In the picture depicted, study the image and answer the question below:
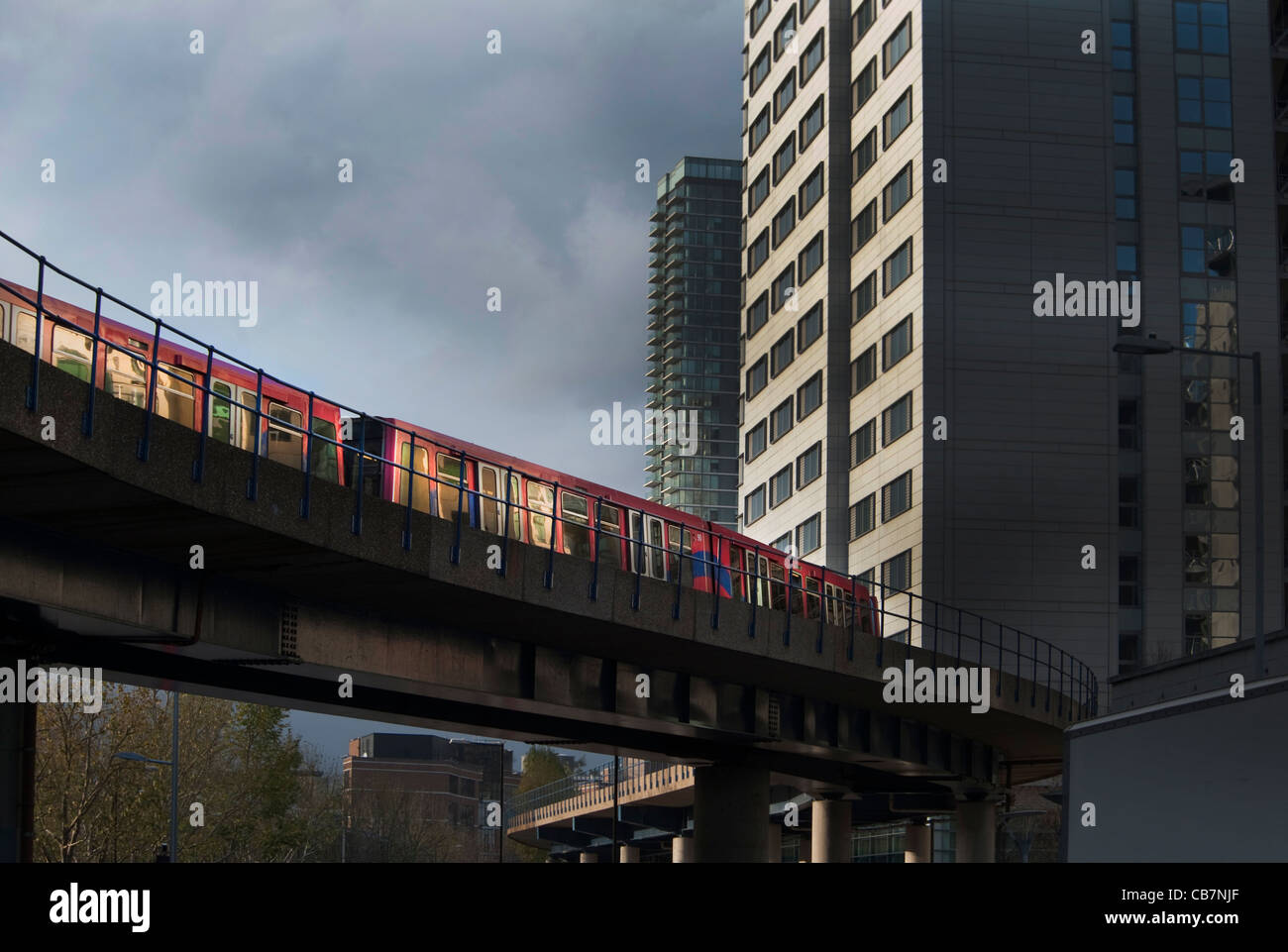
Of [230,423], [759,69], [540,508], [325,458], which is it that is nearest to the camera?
[230,423]

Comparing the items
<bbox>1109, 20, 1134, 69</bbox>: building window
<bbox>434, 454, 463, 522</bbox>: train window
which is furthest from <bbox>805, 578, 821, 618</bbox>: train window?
<bbox>1109, 20, 1134, 69</bbox>: building window

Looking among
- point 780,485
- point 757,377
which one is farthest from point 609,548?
point 757,377

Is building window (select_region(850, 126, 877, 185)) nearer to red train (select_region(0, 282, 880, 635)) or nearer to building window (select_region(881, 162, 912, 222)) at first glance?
building window (select_region(881, 162, 912, 222))

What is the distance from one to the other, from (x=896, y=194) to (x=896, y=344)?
754cm

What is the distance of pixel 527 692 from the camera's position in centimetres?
2936

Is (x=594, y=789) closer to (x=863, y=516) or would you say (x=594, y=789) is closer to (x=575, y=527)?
(x=863, y=516)

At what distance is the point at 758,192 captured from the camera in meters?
104

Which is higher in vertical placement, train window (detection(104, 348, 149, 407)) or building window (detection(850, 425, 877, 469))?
building window (detection(850, 425, 877, 469))

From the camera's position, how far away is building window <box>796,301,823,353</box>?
89.2 m

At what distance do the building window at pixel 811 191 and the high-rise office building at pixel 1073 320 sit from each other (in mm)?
6130

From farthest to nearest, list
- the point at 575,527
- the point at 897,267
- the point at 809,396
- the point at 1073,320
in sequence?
the point at 809,396, the point at 897,267, the point at 1073,320, the point at 575,527

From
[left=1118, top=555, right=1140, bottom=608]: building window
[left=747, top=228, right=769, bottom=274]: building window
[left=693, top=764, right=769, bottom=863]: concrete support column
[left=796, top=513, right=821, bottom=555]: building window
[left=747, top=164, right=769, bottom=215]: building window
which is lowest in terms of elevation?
[left=693, top=764, right=769, bottom=863]: concrete support column

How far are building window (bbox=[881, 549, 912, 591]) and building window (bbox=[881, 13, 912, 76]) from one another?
2443 cm
